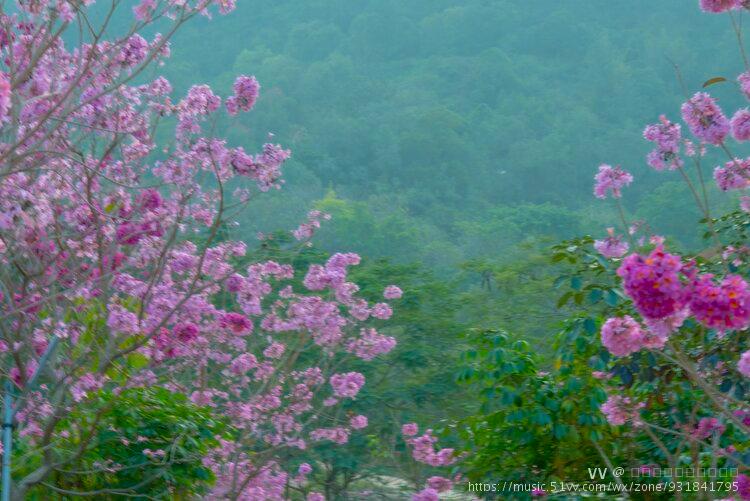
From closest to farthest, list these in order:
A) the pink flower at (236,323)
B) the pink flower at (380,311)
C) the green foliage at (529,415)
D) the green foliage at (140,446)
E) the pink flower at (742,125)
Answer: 1. the pink flower at (742,125)
2. the green foliage at (140,446)
3. the green foliage at (529,415)
4. the pink flower at (236,323)
5. the pink flower at (380,311)

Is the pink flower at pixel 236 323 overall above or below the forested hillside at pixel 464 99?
below

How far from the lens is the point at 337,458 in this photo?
21.8 ft

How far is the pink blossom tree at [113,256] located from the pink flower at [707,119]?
5.27 feet

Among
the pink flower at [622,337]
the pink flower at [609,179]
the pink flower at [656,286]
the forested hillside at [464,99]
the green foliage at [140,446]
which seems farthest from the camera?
the forested hillside at [464,99]

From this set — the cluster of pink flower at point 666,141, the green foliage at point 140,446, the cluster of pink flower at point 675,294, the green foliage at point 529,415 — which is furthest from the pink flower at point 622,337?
the green foliage at point 140,446

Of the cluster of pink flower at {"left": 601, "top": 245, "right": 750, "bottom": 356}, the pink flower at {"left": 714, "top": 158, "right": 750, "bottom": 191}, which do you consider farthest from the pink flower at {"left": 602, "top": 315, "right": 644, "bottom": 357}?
the pink flower at {"left": 714, "top": 158, "right": 750, "bottom": 191}

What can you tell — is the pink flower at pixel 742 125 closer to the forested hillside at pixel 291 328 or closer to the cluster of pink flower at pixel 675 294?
the forested hillside at pixel 291 328

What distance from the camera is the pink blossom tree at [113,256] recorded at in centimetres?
297

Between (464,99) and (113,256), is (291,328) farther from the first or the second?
(464,99)

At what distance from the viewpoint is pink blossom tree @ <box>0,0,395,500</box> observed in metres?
2.97

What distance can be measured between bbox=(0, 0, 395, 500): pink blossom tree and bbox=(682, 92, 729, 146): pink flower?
160 centimetres

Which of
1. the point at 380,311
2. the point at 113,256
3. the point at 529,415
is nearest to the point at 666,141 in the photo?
the point at 529,415

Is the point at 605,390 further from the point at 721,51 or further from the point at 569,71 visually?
the point at 569,71

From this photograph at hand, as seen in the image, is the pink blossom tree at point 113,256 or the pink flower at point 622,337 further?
the pink blossom tree at point 113,256
